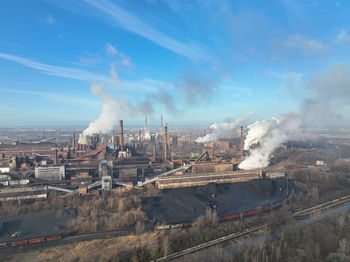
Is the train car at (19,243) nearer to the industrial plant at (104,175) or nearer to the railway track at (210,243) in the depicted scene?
the railway track at (210,243)

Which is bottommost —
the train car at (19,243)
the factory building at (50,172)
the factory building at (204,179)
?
the train car at (19,243)

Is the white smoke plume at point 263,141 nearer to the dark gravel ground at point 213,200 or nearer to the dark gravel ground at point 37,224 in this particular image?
the dark gravel ground at point 213,200

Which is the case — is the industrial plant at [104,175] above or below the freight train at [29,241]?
above

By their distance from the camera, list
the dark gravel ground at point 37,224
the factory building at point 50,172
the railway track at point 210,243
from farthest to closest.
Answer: the factory building at point 50,172 → the dark gravel ground at point 37,224 → the railway track at point 210,243

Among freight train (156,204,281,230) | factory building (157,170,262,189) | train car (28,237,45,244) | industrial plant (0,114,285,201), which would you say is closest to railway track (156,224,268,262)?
freight train (156,204,281,230)

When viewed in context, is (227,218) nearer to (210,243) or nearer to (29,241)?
(210,243)

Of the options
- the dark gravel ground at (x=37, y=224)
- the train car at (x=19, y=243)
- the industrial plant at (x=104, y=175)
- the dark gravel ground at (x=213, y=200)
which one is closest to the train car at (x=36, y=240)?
the train car at (x=19, y=243)

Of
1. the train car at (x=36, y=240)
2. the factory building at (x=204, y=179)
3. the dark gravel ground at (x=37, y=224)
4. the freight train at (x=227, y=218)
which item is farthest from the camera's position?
the factory building at (x=204, y=179)

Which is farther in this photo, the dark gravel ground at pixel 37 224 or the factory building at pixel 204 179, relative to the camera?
the factory building at pixel 204 179
